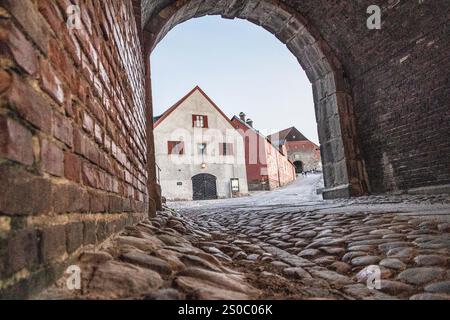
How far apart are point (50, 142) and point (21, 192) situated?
0.71 feet

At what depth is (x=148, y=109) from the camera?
170 inches

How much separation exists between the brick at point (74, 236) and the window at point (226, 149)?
17540mm

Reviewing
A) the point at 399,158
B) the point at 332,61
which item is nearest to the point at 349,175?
the point at 399,158

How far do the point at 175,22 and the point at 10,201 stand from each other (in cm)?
538

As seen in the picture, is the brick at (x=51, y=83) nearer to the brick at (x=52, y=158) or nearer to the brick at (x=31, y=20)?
the brick at (x=31, y=20)

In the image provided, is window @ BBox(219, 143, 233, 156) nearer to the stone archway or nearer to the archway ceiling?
the stone archway

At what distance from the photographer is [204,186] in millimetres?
17844

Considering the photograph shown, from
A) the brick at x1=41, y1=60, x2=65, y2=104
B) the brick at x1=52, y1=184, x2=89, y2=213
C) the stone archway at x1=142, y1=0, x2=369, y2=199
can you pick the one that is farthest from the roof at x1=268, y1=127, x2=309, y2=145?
the brick at x1=41, y1=60, x2=65, y2=104

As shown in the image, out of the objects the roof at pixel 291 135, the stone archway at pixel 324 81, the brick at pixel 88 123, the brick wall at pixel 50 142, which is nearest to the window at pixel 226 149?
the stone archway at pixel 324 81

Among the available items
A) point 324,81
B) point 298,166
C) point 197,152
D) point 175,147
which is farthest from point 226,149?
point 298,166

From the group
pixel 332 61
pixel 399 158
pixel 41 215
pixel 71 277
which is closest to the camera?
pixel 41 215

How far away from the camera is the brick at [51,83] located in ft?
2.97

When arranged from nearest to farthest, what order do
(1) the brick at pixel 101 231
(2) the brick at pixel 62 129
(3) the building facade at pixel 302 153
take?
(2) the brick at pixel 62 129, (1) the brick at pixel 101 231, (3) the building facade at pixel 302 153
